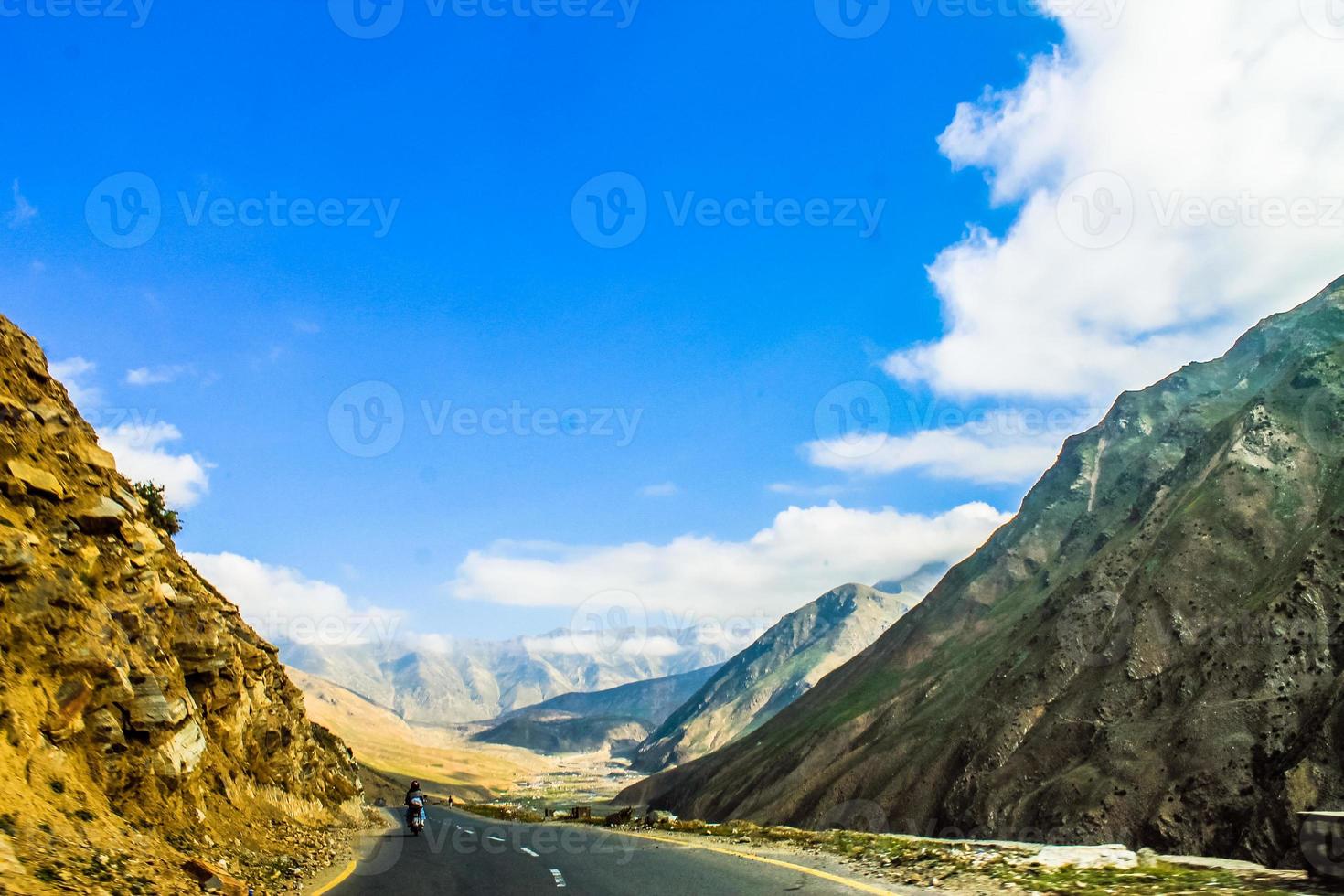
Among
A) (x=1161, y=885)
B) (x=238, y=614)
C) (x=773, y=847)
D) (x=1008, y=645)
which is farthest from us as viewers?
(x=1008, y=645)

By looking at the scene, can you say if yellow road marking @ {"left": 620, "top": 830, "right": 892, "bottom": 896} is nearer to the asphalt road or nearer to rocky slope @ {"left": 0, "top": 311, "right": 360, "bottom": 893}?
the asphalt road

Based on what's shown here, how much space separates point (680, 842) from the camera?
23.5 metres

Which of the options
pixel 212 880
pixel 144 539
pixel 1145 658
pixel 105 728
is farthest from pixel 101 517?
pixel 1145 658

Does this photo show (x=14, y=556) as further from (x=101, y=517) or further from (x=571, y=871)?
(x=571, y=871)

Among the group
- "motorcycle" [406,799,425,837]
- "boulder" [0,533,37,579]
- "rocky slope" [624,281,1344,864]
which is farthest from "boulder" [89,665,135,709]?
"rocky slope" [624,281,1344,864]

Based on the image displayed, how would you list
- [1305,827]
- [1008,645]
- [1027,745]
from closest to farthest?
[1305,827] → [1027,745] → [1008,645]

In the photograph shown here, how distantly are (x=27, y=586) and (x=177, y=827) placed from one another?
19.2ft

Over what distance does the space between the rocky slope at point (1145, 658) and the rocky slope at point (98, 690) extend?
42769mm

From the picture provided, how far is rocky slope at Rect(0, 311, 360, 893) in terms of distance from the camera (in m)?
12.9

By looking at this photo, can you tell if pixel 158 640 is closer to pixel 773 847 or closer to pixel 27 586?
pixel 27 586

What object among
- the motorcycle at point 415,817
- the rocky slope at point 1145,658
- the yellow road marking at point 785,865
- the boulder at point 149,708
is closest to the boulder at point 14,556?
the boulder at point 149,708

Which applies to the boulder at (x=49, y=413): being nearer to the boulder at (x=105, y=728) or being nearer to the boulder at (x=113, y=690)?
the boulder at (x=113, y=690)

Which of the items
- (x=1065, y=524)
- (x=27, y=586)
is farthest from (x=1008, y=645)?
(x=27, y=586)

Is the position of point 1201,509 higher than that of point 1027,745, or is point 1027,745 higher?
point 1201,509
